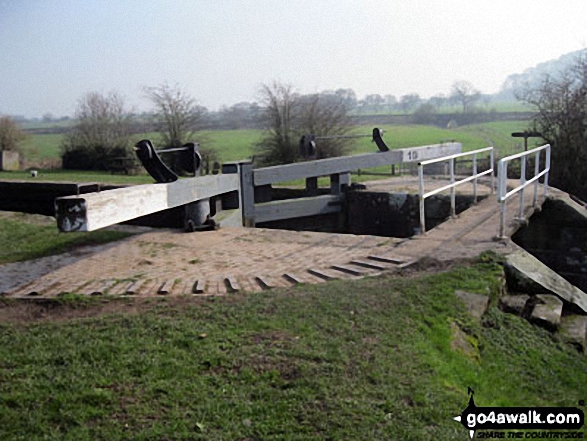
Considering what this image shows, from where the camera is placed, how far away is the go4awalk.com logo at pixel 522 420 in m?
3.11

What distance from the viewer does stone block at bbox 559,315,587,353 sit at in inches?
188

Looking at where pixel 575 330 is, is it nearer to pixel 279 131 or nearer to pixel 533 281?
pixel 533 281

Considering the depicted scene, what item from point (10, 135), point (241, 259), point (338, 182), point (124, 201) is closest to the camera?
point (124, 201)

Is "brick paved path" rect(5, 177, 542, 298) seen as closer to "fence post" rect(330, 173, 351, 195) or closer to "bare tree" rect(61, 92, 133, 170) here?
"fence post" rect(330, 173, 351, 195)

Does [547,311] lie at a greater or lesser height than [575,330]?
greater

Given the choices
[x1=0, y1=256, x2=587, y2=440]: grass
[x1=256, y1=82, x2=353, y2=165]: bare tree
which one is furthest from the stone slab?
[x1=256, y1=82, x2=353, y2=165]: bare tree

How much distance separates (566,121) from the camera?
15812 mm

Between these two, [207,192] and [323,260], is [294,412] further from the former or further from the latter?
[207,192]

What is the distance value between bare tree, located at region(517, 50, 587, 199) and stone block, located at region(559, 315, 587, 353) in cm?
1059

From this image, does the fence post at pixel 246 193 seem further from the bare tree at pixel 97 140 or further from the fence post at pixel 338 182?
the bare tree at pixel 97 140

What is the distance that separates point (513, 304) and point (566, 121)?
12.5m

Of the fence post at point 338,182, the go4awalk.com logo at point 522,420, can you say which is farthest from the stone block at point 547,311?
the fence post at point 338,182

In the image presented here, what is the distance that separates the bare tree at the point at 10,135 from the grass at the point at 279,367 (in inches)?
1054

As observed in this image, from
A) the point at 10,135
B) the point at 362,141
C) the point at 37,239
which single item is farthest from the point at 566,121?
the point at 10,135
